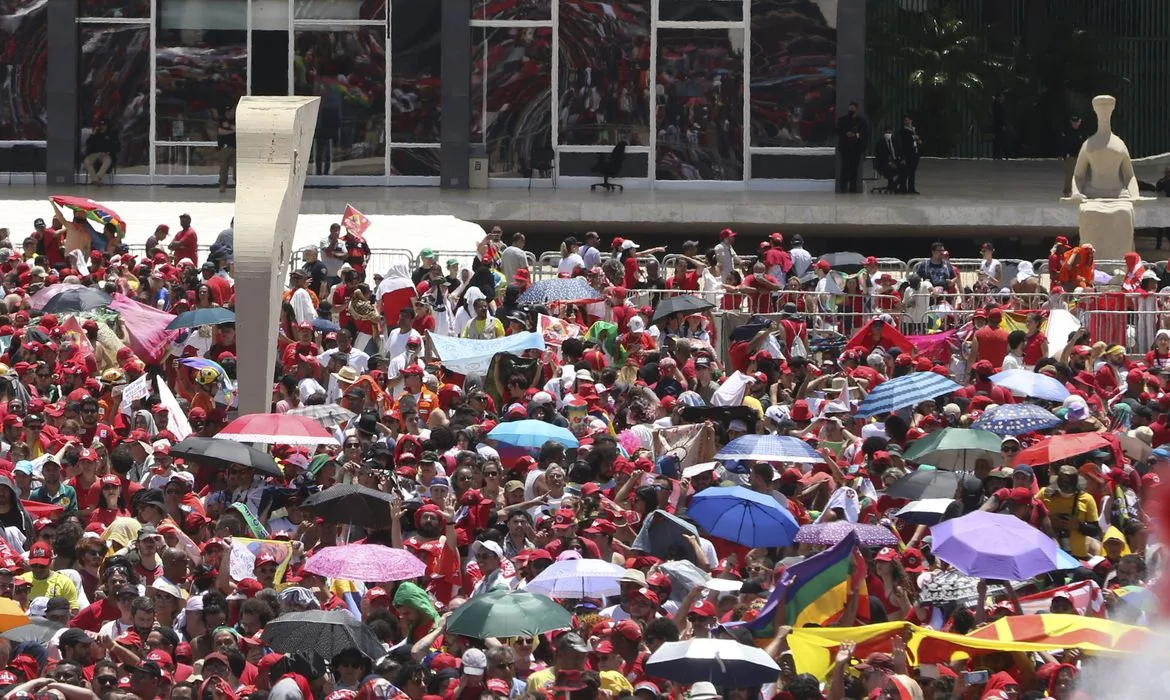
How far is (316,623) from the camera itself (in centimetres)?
1148

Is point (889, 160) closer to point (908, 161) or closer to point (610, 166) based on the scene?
point (908, 161)

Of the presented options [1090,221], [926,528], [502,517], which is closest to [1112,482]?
[926,528]

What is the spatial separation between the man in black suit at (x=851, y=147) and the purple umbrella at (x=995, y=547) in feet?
72.3

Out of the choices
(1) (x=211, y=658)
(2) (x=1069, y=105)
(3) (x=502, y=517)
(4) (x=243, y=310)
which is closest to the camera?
(1) (x=211, y=658)

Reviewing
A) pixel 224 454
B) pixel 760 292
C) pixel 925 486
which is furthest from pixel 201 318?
pixel 925 486

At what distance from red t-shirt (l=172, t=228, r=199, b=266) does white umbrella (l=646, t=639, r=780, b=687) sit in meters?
15.3

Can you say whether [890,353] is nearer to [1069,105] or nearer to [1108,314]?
[1108,314]

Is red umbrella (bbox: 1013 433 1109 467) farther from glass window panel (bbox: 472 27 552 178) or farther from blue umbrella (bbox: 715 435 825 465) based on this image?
glass window panel (bbox: 472 27 552 178)

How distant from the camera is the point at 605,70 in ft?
119

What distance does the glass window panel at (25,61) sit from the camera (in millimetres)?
35844

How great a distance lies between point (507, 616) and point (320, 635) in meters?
1.04

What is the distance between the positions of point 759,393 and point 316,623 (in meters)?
7.89

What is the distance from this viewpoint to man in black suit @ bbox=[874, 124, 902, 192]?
118 feet

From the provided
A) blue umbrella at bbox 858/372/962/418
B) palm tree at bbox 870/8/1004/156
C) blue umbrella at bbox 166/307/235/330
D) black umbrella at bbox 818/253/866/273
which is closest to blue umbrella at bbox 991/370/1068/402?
blue umbrella at bbox 858/372/962/418
